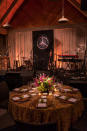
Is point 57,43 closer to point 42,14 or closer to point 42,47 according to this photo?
point 42,47

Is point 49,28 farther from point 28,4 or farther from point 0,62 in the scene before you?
point 0,62

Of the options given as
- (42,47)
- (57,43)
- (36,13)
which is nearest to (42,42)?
(42,47)

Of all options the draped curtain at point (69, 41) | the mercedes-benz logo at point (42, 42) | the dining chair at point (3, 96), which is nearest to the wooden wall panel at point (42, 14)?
the draped curtain at point (69, 41)

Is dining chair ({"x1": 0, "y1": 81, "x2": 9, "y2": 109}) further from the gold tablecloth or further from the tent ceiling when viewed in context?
the tent ceiling

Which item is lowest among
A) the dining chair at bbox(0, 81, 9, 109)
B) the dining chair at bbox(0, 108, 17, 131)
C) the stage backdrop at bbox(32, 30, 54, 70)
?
the dining chair at bbox(0, 108, 17, 131)

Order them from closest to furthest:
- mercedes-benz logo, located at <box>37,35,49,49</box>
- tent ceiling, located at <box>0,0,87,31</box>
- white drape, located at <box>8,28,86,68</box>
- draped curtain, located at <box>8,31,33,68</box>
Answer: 1. tent ceiling, located at <box>0,0,87,31</box>
2. white drape, located at <box>8,28,86,68</box>
3. mercedes-benz logo, located at <box>37,35,49,49</box>
4. draped curtain, located at <box>8,31,33,68</box>

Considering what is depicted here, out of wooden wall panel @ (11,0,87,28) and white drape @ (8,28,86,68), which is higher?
wooden wall panel @ (11,0,87,28)

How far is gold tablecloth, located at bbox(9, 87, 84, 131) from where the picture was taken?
2.18 metres

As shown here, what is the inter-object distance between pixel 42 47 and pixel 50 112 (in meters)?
7.56

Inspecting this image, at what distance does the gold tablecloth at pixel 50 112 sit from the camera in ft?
7.16

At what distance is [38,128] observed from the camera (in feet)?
9.21

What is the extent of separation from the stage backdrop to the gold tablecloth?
692 cm

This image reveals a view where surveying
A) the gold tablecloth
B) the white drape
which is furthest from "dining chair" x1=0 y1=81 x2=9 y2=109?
the white drape

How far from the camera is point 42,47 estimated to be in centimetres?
943
